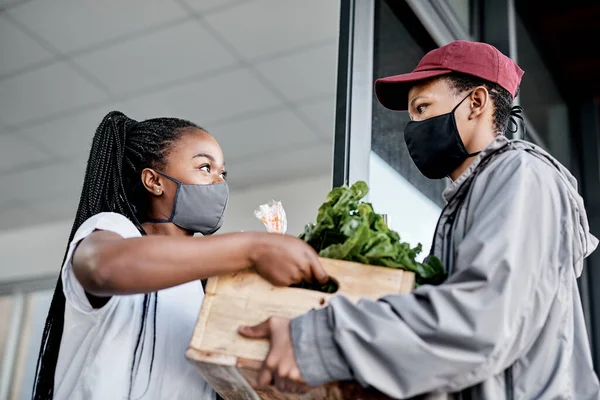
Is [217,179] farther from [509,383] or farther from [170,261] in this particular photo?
[509,383]

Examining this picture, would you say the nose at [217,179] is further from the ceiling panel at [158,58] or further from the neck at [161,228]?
the ceiling panel at [158,58]

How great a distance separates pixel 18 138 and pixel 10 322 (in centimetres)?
227

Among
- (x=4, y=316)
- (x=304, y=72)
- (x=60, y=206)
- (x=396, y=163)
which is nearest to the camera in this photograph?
(x=396, y=163)

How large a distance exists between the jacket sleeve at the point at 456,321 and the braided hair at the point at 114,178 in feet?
1.78

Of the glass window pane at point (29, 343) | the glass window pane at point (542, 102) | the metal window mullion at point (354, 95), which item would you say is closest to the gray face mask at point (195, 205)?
the metal window mullion at point (354, 95)

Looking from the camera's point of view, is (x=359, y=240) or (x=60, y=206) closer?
(x=359, y=240)

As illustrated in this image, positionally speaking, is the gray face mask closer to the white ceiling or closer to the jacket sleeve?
the jacket sleeve

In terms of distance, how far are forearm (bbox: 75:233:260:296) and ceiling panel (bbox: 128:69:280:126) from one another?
2647 mm

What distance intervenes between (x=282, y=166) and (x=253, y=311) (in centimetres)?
370

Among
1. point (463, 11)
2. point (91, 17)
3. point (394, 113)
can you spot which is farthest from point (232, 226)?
point (394, 113)

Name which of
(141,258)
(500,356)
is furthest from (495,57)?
(141,258)

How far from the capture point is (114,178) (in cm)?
178

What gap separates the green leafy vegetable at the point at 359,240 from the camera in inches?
50.1

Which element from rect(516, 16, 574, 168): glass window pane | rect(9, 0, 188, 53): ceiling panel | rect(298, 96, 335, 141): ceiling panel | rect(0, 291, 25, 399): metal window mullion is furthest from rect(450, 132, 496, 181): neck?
rect(0, 291, 25, 399): metal window mullion
